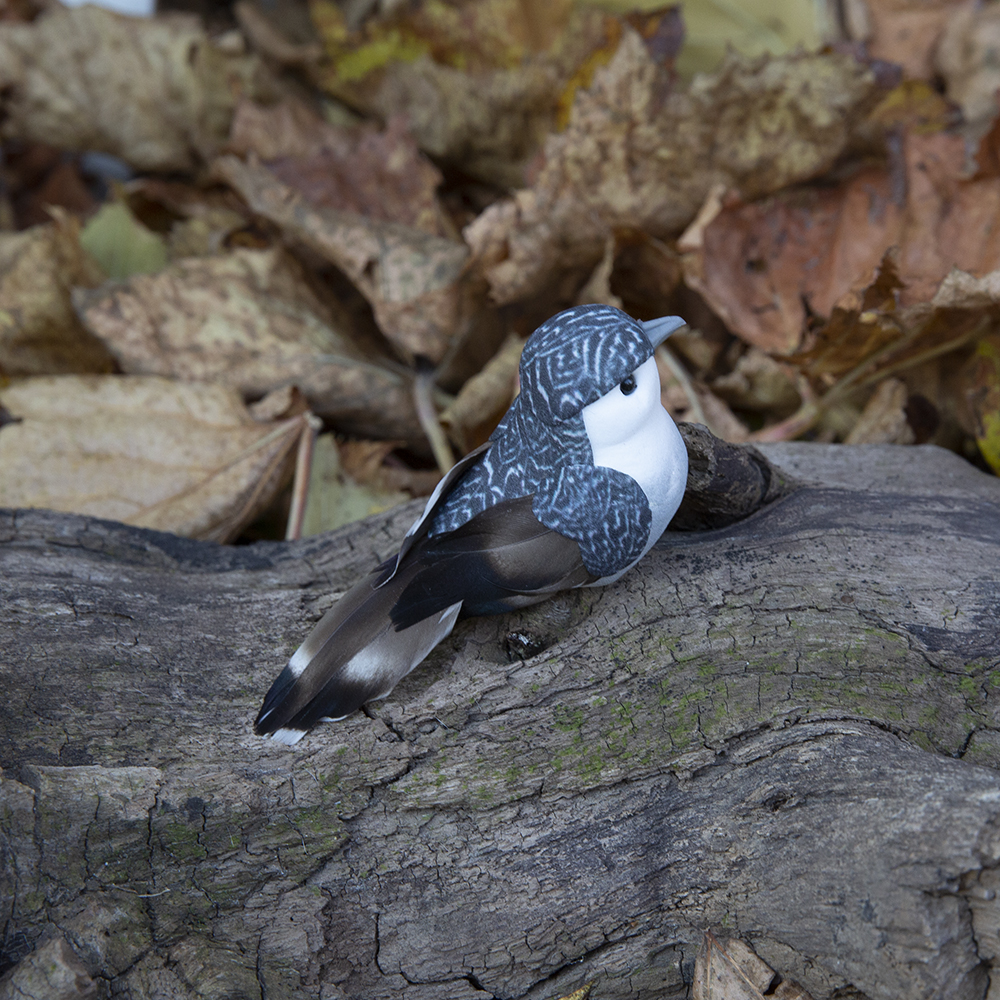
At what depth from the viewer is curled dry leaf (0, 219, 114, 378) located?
2.74 metres

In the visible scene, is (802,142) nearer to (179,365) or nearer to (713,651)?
(713,651)

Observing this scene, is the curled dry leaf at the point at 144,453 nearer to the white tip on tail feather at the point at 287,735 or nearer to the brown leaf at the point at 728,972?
the white tip on tail feather at the point at 287,735

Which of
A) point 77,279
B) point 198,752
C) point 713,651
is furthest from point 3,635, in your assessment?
point 77,279

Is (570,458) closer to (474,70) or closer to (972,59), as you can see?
(474,70)

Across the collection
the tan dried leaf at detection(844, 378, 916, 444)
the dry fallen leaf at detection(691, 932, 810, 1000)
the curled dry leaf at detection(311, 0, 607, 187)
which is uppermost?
the curled dry leaf at detection(311, 0, 607, 187)

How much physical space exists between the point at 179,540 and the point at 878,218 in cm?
216

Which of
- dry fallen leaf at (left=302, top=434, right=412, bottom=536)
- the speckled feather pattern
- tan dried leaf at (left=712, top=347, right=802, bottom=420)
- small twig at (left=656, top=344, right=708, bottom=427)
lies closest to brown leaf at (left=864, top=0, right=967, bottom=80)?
tan dried leaf at (left=712, top=347, right=802, bottom=420)

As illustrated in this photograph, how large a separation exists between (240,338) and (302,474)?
550 mm

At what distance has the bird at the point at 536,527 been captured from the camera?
167 cm

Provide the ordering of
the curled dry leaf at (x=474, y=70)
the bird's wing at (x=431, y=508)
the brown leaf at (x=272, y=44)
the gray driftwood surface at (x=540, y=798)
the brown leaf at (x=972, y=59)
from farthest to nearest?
1. the brown leaf at (x=272, y=44)
2. the curled dry leaf at (x=474, y=70)
3. the brown leaf at (x=972, y=59)
4. the bird's wing at (x=431, y=508)
5. the gray driftwood surface at (x=540, y=798)

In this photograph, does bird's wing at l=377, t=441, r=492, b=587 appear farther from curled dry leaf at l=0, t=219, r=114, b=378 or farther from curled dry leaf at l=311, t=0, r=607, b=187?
curled dry leaf at l=311, t=0, r=607, b=187

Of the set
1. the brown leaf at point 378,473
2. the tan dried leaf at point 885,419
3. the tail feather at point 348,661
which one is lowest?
the tan dried leaf at point 885,419

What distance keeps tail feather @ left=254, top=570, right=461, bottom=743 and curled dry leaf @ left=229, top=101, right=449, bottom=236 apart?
5.71 feet

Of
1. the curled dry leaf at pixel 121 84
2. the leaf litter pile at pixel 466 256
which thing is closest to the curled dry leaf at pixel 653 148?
the leaf litter pile at pixel 466 256
